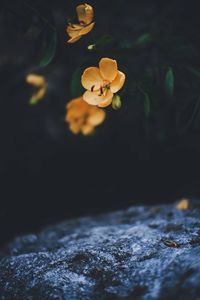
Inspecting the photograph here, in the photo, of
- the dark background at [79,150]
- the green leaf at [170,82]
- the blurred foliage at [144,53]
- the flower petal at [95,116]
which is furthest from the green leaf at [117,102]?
the dark background at [79,150]

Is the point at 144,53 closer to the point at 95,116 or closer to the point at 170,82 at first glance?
the point at 95,116

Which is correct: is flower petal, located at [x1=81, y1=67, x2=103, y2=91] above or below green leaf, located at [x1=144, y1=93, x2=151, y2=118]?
above

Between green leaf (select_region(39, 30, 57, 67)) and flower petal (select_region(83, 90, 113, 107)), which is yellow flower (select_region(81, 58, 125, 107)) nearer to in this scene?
flower petal (select_region(83, 90, 113, 107))

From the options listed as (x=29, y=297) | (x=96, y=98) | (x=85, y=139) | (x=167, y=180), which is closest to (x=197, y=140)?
(x=167, y=180)

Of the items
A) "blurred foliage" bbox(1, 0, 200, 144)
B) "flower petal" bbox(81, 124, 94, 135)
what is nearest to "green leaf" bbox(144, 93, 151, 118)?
"blurred foliage" bbox(1, 0, 200, 144)

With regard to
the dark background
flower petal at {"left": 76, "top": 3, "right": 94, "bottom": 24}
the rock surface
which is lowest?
the rock surface

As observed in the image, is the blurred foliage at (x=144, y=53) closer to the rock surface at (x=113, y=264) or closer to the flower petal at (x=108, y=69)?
the flower petal at (x=108, y=69)

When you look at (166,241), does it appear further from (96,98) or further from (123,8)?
(123,8)
